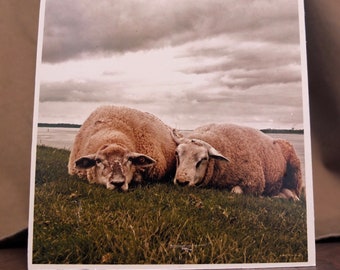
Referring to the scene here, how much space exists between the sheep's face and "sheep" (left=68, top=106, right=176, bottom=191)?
0.02 m

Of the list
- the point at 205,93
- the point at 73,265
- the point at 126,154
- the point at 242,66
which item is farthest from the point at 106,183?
the point at 242,66

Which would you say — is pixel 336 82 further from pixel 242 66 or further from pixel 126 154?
pixel 126 154

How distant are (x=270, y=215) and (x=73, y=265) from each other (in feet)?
1.49

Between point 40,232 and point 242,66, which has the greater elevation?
point 242,66

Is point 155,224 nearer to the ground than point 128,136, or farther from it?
nearer to the ground

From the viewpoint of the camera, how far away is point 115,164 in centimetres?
104

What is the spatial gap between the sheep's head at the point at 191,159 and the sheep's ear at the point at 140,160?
0.06m

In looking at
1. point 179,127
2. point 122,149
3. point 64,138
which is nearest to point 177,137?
point 179,127

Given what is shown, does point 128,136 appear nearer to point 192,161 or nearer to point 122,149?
point 122,149

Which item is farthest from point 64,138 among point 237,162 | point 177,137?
point 237,162

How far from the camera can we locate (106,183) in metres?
1.04

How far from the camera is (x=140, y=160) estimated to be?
3.45ft

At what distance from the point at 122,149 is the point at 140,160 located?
5cm

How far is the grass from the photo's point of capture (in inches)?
39.4
